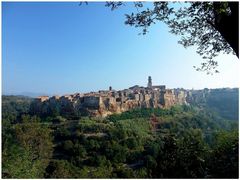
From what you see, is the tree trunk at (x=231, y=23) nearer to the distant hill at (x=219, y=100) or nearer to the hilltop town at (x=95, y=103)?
the hilltop town at (x=95, y=103)

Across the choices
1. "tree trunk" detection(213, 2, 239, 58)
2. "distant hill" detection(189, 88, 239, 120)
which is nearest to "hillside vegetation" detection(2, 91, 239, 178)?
"tree trunk" detection(213, 2, 239, 58)

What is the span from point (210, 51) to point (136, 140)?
39.4m

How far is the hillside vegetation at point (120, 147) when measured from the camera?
10.8 m

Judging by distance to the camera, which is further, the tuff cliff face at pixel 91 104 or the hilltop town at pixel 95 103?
the hilltop town at pixel 95 103

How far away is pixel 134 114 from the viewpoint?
69188 millimetres

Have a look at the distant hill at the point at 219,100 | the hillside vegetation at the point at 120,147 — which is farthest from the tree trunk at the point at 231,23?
the distant hill at the point at 219,100

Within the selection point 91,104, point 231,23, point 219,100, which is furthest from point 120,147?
point 219,100

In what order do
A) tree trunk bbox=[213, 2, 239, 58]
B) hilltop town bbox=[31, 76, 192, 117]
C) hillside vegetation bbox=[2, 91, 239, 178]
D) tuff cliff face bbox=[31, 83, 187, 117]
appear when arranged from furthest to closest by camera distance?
1. hilltop town bbox=[31, 76, 192, 117]
2. tuff cliff face bbox=[31, 83, 187, 117]
3. hillside vegetation bbox=[2, 91, 239, 178]
4. tree trunk bbox=[213, 2, 239, 58]

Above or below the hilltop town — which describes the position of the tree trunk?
above

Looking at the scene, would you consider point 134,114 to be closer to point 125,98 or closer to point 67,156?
point 125,98

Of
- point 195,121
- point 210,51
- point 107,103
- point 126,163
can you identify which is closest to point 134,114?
point 107,103

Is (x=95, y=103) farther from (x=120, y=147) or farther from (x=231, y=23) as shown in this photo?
(x=231, y=23)

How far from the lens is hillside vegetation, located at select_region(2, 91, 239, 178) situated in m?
10.8

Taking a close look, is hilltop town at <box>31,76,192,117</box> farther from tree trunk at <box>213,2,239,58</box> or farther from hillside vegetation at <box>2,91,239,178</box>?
tree trunk at <box>213,2,239,58</box>
